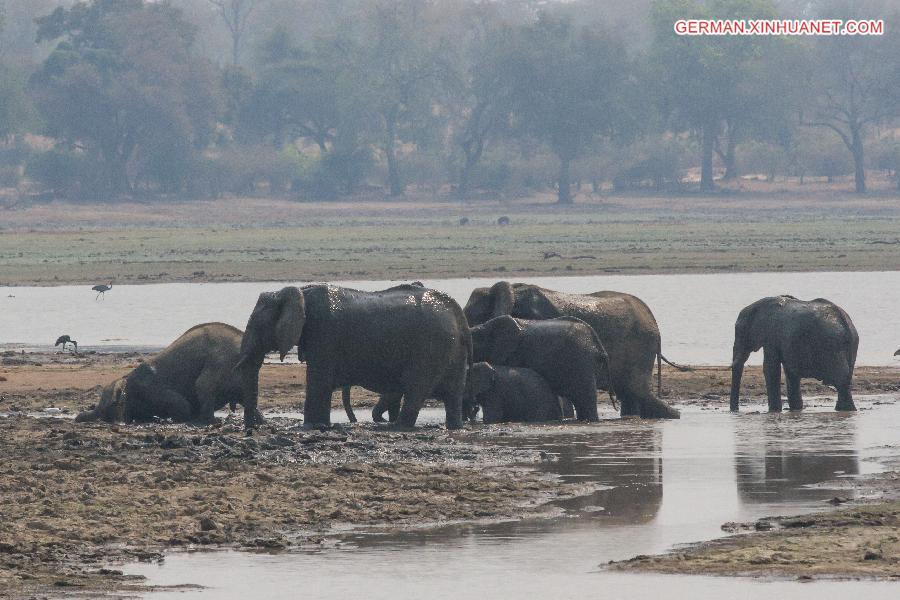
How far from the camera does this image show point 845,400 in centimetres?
2002

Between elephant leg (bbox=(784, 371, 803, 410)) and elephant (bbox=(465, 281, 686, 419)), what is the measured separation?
1.40m

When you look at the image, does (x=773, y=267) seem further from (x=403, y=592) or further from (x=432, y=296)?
(x=403, y=592)

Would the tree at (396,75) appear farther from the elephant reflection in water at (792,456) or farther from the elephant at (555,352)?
the elephant reflection in water at (792,456)

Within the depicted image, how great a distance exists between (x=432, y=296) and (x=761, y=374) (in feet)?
22.9

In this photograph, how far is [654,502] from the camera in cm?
1330

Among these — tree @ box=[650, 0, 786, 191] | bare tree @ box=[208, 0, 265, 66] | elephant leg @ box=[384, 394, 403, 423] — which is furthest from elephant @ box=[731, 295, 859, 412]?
bare tree @ box=[208, 0, 265, 66]

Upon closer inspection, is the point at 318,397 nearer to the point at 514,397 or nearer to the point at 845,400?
the point at 514,397

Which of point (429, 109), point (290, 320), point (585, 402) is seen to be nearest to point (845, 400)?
point (585, 402)

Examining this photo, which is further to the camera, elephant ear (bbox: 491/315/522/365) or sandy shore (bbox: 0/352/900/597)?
elephant ear (bbox: 491/315/522/365)

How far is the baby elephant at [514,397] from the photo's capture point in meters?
18.9

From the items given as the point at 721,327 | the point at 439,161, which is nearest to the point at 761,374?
the point at 721,327

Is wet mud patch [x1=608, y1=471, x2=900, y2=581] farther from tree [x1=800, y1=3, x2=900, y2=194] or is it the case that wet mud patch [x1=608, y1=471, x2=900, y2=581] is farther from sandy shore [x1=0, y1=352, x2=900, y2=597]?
tree [x1=800, y1=3, x2=900, y2=194]

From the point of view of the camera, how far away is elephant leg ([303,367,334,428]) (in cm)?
1772

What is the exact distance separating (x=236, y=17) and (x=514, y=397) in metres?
121
